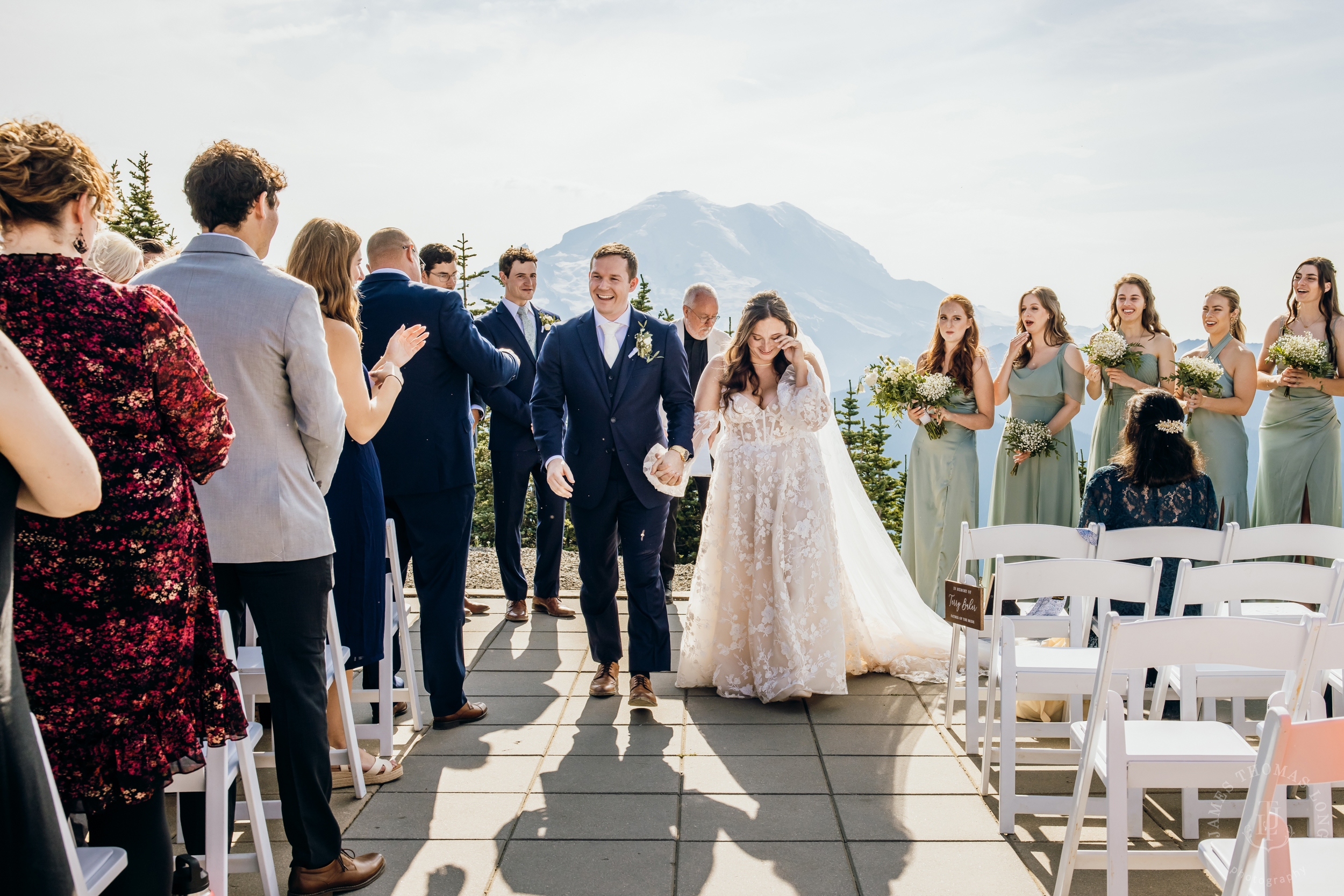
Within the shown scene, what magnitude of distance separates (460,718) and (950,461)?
3657 millimetres

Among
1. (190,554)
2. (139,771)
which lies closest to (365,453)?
(190,554)

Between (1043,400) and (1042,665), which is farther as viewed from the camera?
(1043,400)

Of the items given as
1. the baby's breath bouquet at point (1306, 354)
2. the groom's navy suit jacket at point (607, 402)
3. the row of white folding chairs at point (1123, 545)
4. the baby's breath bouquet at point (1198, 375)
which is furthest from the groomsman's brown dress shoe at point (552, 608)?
the baby's breath bouquet at point (1306, 354)

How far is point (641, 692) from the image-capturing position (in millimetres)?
4621

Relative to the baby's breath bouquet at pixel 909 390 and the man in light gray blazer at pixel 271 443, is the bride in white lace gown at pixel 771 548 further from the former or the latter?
the man in light gray blazer at pixel 271 443

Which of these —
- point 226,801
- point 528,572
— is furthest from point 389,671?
point 528,572

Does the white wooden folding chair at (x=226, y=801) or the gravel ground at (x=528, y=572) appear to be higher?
the white wooden folding chair at (x=226, y=801)

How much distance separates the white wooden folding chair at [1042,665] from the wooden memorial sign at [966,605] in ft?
0.37

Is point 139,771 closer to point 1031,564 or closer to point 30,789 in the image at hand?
point 30,789

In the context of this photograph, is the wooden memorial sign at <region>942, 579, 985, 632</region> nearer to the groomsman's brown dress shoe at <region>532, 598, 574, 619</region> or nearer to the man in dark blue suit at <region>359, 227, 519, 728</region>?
the man in dark blue suit at <region>359, 227, 519, 728</region>

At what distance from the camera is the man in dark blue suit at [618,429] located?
15.0 feet

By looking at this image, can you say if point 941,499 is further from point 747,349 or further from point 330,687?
point 330,687

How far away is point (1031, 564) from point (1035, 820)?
3.18 feet

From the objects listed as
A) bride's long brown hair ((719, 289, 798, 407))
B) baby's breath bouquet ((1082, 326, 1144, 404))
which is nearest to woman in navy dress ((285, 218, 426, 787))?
bride's long brown hair ((719, 289, 798, 407))
